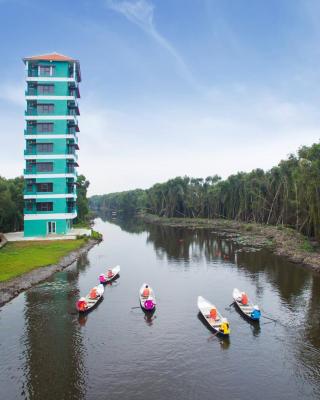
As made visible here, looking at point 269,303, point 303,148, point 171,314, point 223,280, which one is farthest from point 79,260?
point 303,148

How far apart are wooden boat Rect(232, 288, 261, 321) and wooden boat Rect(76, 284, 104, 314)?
13.2 metres

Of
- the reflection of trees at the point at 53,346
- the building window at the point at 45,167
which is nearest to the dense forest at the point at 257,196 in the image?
the reflection of trees at the point at 53,346

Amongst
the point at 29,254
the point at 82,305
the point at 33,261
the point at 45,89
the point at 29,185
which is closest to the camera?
the point at 82,305

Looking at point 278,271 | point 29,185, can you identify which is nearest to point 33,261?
point 29,185

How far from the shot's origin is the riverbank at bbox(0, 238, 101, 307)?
36188 millimetres

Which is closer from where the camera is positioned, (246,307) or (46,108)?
(246,307)

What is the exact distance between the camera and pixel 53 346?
24219mm

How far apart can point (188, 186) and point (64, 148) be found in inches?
3443

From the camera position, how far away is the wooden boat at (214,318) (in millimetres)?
25980

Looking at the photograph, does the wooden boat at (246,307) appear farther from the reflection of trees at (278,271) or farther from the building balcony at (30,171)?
the building balcony at (30,171)

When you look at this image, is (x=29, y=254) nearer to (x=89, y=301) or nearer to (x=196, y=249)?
(x=89, y=301)

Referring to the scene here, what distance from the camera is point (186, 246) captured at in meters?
73.2

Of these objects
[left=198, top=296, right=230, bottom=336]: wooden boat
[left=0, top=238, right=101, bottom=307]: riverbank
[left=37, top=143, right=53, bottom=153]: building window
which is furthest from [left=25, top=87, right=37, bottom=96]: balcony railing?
[left=198, top=296, right=230, bottom=336]: wooden boat

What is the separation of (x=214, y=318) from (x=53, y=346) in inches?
489
